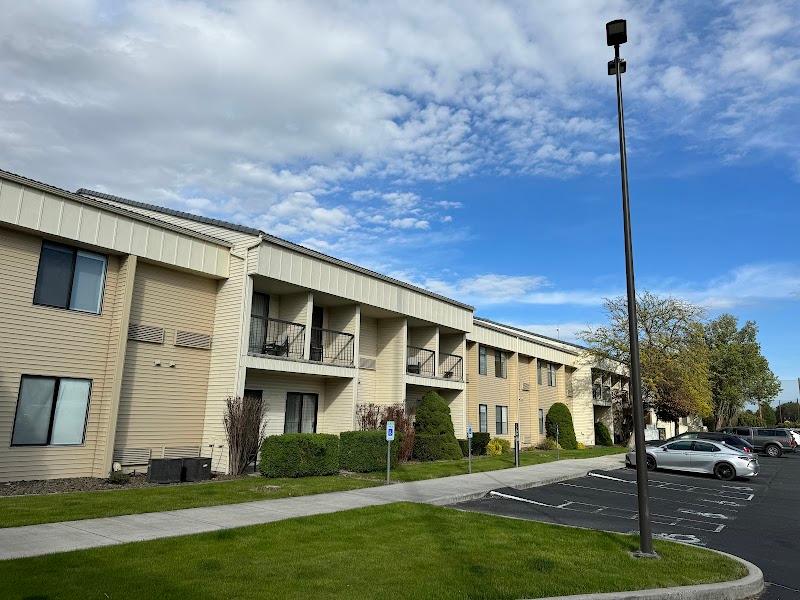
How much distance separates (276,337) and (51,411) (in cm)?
729

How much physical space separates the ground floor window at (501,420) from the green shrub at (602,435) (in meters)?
13.9

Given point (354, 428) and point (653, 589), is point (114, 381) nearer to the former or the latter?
point (354, 428)

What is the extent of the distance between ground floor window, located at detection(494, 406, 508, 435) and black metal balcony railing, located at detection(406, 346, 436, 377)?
793cm

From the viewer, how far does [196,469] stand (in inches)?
635

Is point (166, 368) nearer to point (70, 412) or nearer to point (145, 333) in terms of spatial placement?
point (145, 333)

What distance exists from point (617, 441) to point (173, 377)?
39835mm

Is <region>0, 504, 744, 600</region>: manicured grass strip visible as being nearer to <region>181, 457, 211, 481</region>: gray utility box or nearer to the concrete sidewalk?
the concrete sidewalk

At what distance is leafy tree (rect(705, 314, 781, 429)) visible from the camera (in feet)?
213

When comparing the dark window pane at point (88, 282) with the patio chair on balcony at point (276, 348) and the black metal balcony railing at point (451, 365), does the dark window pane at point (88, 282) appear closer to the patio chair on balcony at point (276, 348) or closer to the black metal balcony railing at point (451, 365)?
the patio chair on balcony at point (276, 348)

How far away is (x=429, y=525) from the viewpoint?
10500 mm

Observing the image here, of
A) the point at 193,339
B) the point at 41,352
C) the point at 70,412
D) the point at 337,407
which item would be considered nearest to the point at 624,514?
the point at 337,407

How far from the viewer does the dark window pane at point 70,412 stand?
14883mm

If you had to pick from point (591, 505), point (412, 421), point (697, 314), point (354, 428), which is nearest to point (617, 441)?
point (697, 314)

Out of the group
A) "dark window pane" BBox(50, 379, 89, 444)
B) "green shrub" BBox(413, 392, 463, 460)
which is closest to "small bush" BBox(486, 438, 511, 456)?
"green shrub" BBox(413, 392, 463, 460)
